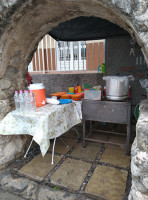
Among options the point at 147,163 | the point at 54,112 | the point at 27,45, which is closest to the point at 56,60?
the point at 27,45

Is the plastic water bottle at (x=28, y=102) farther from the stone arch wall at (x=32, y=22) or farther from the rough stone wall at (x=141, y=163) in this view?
the rough stone wall at (x=141, y=163)

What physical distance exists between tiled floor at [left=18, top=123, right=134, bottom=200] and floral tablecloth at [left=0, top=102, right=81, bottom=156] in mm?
528

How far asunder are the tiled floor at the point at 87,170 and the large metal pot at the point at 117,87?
1.09m

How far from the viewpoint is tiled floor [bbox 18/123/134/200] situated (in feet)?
7.04

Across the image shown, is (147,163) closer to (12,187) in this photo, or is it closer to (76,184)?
(76,184)

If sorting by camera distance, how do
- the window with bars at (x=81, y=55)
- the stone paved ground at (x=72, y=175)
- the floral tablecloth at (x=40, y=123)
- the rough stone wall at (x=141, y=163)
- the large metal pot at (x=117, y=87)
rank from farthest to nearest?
the window with bars at (x=81, y=55) < the large metal pot at (x=117, y=87) < the floral tablecloth at (x=40, y=123) < the stone paved ground at (x=72, y=175) < the rough stone wall at (x=141, y=163)

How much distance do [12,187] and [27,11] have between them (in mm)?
2421

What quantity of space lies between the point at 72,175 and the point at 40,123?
95cm

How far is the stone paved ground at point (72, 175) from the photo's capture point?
6.87 ft

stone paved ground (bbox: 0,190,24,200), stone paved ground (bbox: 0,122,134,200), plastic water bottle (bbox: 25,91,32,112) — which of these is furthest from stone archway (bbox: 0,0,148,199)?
stone paved ground (bbox: 0,190,24,200)

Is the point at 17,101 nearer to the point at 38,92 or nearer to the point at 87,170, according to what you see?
the point at 38,92

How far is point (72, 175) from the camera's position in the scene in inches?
95.3

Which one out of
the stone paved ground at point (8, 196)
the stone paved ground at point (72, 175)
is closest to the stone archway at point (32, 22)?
the stone paved ground at point (72, 175)

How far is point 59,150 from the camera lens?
316 centimetres
